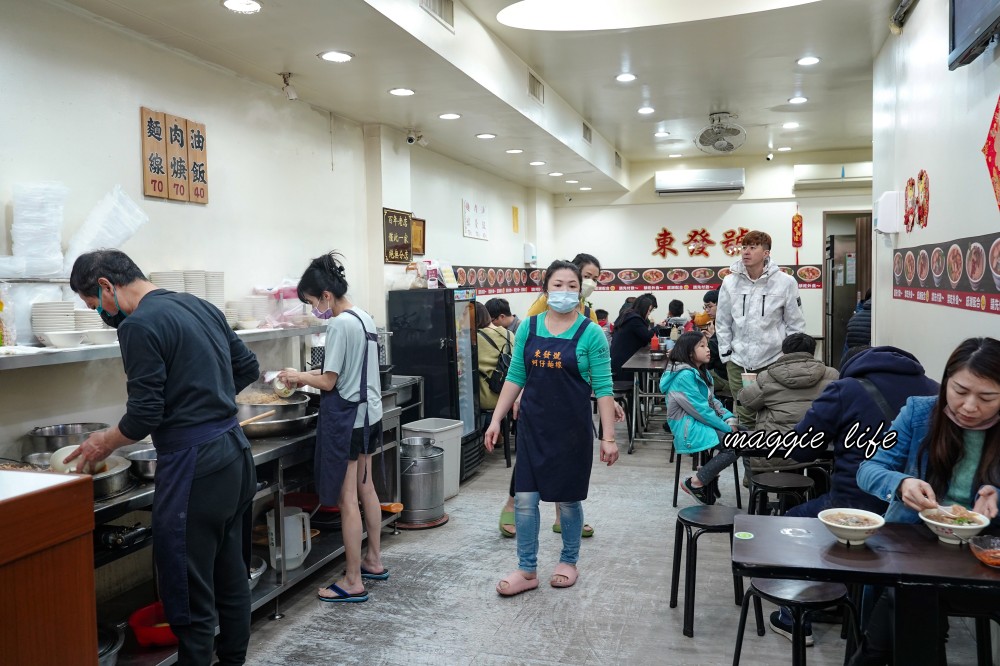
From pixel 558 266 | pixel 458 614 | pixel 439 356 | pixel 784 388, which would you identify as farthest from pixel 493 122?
pixel 458 614

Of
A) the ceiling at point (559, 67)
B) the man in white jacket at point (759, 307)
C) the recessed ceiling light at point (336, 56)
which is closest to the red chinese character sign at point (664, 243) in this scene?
the ceiling at point (559, 67)

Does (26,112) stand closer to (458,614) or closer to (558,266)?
(558,266)

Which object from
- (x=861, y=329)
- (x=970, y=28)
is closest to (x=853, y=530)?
(x=970, y=28)

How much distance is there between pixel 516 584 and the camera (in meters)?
3.47

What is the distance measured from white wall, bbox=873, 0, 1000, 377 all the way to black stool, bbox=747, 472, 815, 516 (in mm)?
829

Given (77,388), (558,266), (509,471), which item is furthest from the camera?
(509,471)

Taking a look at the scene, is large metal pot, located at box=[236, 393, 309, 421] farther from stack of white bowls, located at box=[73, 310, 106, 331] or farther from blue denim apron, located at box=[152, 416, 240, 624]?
blue denim apron, located at box=[152, 416, 240, 624]

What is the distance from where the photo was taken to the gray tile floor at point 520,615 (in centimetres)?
295

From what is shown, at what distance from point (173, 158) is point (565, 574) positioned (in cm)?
289

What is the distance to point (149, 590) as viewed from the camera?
11.5 feet

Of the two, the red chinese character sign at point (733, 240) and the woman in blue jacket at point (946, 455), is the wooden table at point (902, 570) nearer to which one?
the woman in blue jacket at point (946, 455)

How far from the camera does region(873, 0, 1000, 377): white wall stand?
2.87 m

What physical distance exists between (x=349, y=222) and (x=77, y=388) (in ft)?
8.57

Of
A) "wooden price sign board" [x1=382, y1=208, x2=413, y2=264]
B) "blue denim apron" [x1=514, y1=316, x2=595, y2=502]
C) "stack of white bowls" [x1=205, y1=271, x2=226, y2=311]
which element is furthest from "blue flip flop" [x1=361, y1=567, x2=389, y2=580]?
"wooden price sign board" [x1=382, y1=208, x2=413, y2=264]
